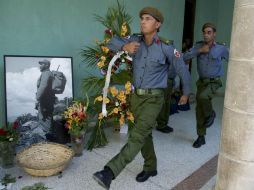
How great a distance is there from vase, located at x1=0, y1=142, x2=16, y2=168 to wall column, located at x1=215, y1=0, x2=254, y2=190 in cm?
216

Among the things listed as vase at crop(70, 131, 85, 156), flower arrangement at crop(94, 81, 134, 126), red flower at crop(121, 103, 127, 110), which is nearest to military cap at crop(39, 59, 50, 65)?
flower arrangement at crop(94, 81, 134, 126)

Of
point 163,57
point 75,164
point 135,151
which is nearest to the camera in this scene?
point 135,151

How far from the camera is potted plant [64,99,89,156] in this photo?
3318 mm

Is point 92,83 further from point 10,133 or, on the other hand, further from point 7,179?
point 7,179

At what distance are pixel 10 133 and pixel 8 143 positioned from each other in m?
0.11

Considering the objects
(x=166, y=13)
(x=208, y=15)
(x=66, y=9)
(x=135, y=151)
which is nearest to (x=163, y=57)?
(x=135, y=151)

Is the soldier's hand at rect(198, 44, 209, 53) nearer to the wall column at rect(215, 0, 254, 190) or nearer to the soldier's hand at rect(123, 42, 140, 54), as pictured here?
the soldier's hand at rect(123, 42, 140, 54)

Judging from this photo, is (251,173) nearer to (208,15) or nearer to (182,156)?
(182,156)

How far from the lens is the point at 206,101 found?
12.6 feet

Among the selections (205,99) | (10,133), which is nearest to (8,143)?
(10,133)

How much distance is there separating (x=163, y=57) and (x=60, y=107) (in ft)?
5.10

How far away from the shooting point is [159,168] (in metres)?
3.21

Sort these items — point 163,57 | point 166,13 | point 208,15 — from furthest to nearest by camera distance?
point 208,15 < point 166,13 < point 163,57

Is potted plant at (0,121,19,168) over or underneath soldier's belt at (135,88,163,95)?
underneath
